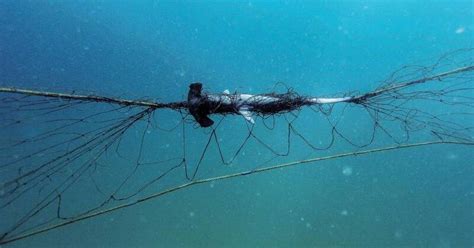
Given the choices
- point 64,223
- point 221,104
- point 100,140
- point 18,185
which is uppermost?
point 221,104

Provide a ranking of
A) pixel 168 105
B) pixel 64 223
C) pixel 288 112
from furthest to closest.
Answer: pixel 288 112, pixel 168 105, pixel 64 223

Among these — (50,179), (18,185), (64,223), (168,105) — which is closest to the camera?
(64,223)

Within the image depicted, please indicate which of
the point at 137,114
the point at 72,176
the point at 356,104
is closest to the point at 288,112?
the point at 356,104

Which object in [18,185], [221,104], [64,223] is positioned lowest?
[64,223]

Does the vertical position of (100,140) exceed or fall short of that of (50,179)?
it exceeds it

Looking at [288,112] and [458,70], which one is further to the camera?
[288,112]

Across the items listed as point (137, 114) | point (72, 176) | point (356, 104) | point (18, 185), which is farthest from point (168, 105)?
point (356, 104)

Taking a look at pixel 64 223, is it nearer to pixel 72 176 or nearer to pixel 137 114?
pixel 72 176

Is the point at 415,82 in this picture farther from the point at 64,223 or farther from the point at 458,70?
the point at 64,223

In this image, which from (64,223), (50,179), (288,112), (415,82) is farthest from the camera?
(288,112)
